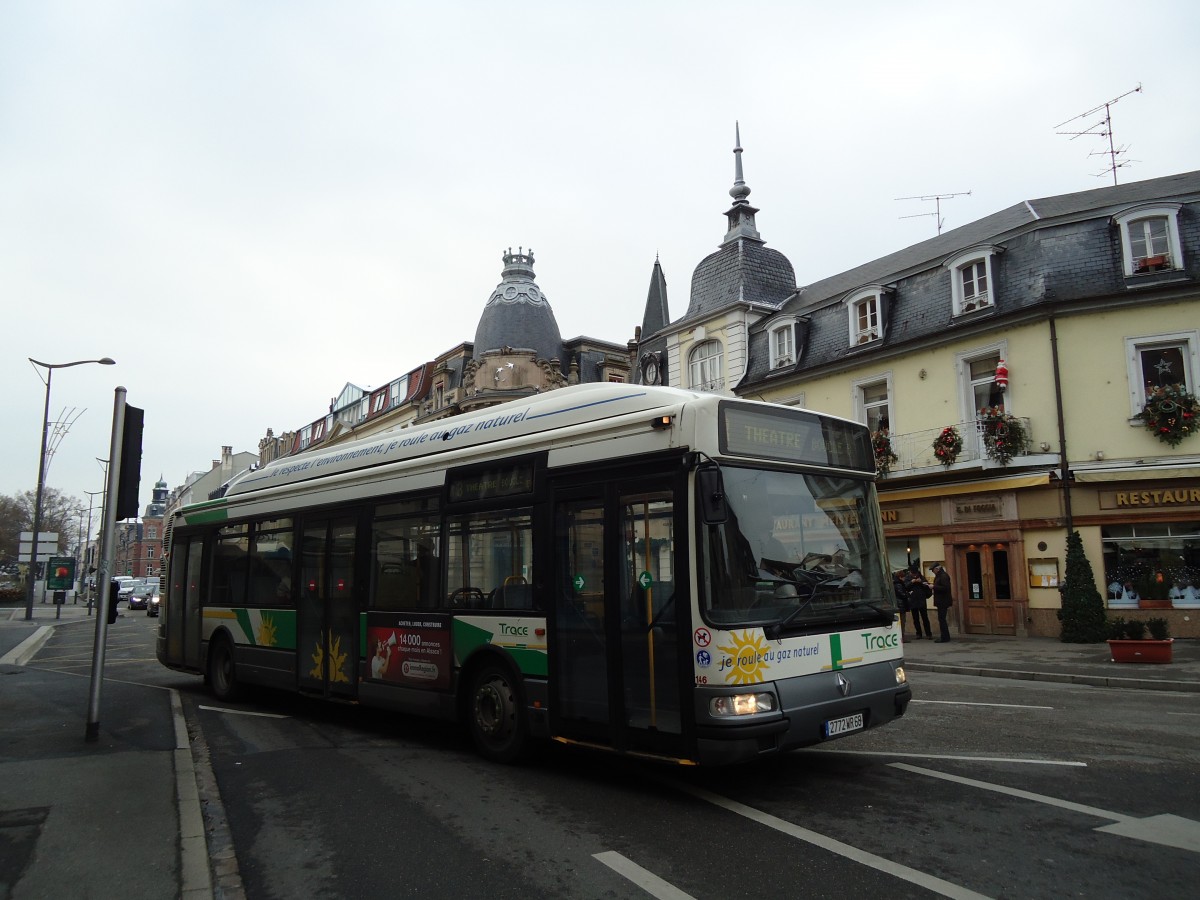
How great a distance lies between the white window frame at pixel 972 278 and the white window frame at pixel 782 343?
561cm

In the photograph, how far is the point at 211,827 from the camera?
18.8 feet

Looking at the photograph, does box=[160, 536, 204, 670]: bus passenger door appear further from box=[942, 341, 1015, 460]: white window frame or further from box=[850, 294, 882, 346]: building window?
box=[850, 294, 882, 346]: building window

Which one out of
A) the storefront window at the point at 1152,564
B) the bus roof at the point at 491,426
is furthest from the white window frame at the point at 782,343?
the bus roof at the point at 491,426

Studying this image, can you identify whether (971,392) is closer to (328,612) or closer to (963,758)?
(963,758)

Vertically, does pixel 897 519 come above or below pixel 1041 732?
above

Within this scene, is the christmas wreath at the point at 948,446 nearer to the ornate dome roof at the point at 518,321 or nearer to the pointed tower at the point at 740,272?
the pointed tower at the point at 740,272

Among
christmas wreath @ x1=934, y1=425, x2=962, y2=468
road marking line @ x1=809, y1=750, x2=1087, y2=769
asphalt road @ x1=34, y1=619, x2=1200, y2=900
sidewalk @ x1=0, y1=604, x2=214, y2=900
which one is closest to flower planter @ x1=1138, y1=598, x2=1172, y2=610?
christmas wreath @ x1=934, y1=425, x2=962, y2=468

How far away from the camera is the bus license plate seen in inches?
240

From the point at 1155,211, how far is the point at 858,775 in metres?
18.2

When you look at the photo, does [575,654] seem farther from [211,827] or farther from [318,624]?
[318,624]

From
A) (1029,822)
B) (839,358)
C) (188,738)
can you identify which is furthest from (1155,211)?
(188,738)

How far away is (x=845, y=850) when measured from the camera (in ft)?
16.1

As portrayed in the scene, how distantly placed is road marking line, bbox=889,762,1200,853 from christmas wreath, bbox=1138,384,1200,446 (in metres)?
16.0

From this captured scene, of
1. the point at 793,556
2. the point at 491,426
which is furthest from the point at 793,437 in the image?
the point at 491,426
